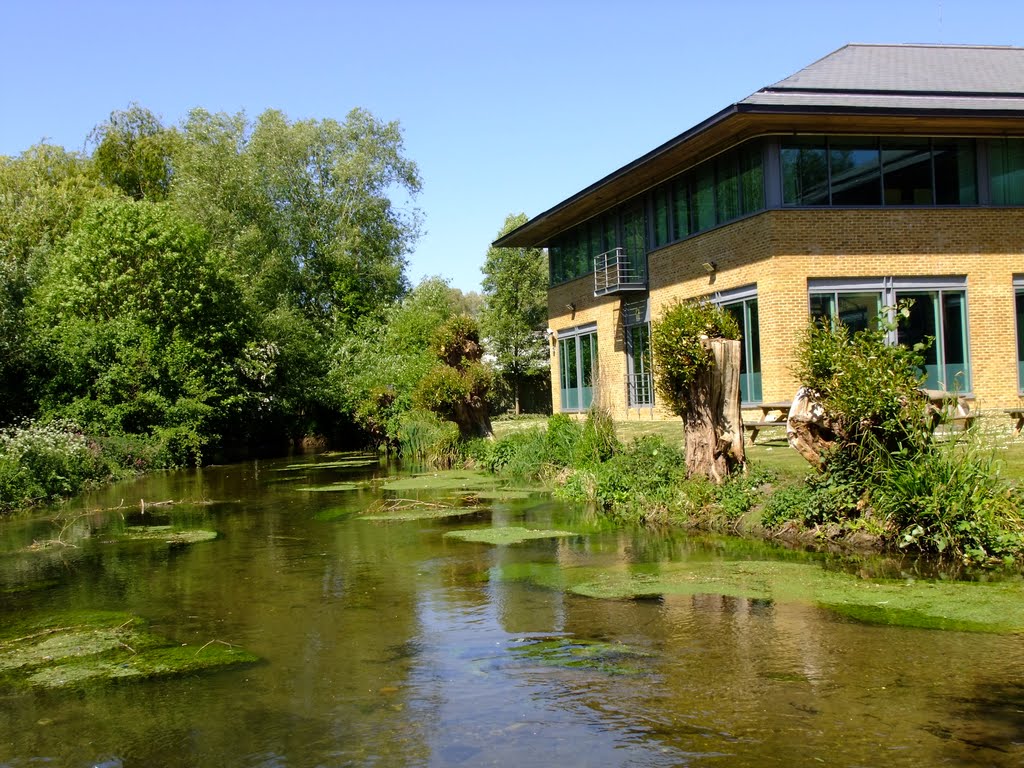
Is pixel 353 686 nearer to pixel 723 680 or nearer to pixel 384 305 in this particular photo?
pixel 723 680

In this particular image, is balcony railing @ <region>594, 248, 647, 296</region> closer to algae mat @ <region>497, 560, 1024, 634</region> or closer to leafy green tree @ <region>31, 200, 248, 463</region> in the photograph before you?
leafy green tree @ <region>31, 200, 248, 463</region>

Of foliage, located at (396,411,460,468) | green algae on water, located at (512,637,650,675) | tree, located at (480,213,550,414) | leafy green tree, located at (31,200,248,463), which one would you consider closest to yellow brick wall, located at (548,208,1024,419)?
foliage, located at (396,411,460,468)

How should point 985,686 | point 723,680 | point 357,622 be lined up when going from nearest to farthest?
point 985,686, point 723,680, point 357,622

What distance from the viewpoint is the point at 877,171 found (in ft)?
65.1

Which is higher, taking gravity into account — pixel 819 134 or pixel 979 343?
pixel 819 134

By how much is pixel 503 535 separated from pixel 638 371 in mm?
15946

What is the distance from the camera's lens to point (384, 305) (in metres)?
43.6

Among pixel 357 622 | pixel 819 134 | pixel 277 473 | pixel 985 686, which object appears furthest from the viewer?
pixel 277 473

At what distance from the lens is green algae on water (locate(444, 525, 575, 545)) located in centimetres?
1164

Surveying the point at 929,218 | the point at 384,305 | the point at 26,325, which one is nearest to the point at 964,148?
the point at 929,218

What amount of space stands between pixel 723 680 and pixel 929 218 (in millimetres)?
16863

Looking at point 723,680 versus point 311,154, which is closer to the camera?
point 723,680

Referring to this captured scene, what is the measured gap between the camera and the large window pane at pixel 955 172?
2003cm

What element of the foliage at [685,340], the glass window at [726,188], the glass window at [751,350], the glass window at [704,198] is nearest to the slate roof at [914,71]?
the glass window at [726,188]
